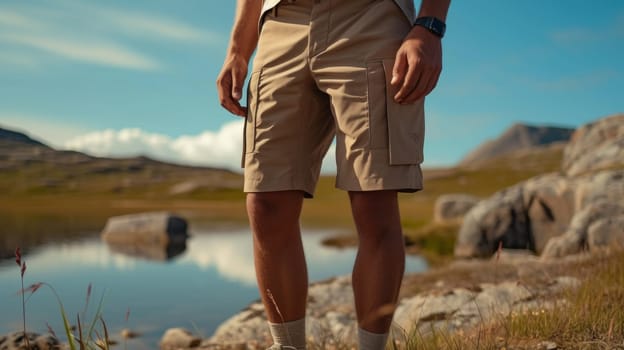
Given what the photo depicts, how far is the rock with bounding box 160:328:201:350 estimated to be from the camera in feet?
19.2

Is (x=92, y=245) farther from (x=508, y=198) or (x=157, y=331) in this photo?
(x=508, y=198)

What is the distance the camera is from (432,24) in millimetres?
1869

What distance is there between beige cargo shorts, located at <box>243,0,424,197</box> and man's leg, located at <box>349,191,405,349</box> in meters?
0.08

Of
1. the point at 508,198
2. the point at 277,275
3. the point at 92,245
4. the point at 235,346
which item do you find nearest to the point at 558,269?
the point at 235,346

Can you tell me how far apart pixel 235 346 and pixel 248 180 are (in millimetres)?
1881

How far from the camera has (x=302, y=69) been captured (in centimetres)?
190

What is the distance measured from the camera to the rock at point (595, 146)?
530 inches

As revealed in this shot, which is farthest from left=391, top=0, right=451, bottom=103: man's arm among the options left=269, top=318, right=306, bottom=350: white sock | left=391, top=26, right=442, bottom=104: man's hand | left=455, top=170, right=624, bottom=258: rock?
left=455, top=170, right=624, bottom=258: rock

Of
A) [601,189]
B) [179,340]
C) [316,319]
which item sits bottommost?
[179,340]

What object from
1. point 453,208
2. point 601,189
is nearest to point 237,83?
point 601,189

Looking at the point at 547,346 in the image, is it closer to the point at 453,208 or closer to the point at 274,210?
the point at 274,210

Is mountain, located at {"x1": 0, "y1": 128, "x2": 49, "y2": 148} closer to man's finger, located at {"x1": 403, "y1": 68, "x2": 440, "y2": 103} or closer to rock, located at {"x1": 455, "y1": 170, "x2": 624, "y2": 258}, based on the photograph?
man's finger, located at {"x1": 403, "y1": 68, "x2": 440, "y2": 103}

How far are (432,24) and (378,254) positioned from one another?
0.79m

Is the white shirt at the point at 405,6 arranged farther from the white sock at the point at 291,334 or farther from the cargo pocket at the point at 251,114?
the white sock at the point at 291,334
